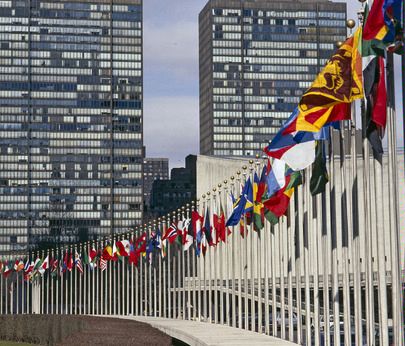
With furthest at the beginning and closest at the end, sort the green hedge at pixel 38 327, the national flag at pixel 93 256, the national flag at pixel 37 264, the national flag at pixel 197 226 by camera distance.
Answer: the national flag at pixel 37 264 < the national flag at pixel 93 256 < the national flag at pixel 197 226 < the green hedge at pixel 38 327

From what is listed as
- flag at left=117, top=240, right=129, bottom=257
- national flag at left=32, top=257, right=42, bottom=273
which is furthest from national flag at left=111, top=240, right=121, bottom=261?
national flag at left=32, top=257, right=42, bottom=273

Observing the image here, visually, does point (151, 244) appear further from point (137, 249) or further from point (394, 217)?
point (394, 217)

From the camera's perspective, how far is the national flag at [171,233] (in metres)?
51.9

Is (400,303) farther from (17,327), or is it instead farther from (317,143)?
(17,327)

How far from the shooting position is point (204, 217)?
152ft

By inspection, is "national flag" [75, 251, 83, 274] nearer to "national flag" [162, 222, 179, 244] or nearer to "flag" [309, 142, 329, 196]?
"national flag" [162, 222, 179, 244]

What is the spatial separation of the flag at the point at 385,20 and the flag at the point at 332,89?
263 centimetres

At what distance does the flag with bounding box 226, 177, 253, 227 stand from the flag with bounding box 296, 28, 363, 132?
1278cm

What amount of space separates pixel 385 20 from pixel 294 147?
5.26 meters

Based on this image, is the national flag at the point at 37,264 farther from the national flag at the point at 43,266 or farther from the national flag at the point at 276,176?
the national flag at the point at 276,176

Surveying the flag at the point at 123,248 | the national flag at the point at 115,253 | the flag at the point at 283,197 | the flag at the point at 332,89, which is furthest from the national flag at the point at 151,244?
the flag at the point at 332,89

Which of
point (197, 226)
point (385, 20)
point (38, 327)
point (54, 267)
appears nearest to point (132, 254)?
point (197, 226)

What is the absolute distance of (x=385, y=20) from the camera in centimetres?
1800

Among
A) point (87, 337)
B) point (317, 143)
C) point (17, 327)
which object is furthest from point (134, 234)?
point (317, 143)
